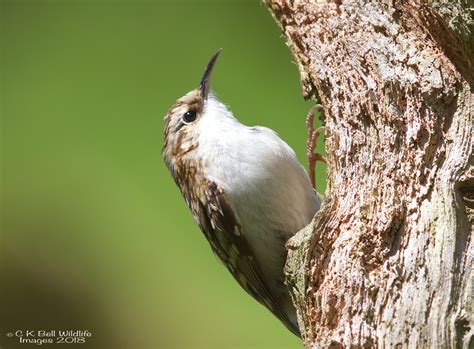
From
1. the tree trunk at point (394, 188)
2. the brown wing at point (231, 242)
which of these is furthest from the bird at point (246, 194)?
the tree trunk at point (394, 188)

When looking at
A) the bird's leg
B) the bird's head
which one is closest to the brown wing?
the bird's head

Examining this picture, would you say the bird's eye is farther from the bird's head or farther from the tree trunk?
the tree trunk

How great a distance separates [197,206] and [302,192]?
0.41m

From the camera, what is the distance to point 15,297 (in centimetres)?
262

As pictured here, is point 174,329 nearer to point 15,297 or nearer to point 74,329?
point 74,329

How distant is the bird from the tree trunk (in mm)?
422

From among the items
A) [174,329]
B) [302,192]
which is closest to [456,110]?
[302,192]

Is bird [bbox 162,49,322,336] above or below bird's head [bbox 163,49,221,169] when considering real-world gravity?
below

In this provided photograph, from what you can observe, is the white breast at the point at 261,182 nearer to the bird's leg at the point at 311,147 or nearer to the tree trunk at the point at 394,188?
the bird's leg at the point at 311,147

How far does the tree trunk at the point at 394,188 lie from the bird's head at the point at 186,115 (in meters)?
0.73

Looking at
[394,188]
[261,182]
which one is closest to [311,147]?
[261,182]

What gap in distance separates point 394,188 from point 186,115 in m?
1.14

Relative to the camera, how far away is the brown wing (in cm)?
247

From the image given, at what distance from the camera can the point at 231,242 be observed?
2541mm
